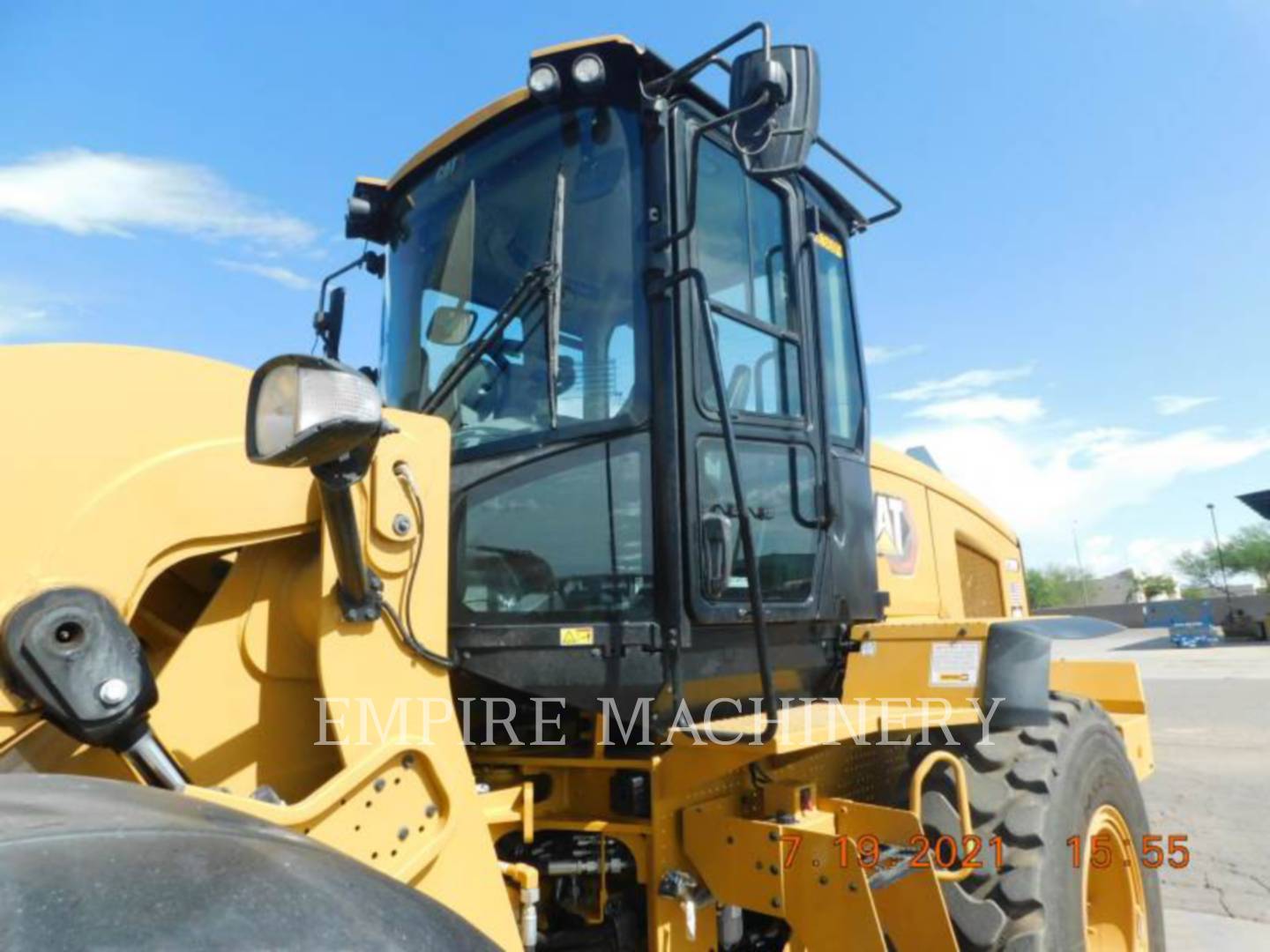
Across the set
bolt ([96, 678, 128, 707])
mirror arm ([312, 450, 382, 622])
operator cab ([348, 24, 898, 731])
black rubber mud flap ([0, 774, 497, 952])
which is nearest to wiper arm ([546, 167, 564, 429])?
operator cab ([348, 24, 898, 731])

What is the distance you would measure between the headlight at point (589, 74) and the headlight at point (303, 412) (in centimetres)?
135

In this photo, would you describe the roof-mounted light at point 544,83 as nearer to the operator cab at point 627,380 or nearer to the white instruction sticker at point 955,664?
the operator cab at point 627,380

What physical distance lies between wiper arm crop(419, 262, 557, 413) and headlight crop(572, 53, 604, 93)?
1.62ft

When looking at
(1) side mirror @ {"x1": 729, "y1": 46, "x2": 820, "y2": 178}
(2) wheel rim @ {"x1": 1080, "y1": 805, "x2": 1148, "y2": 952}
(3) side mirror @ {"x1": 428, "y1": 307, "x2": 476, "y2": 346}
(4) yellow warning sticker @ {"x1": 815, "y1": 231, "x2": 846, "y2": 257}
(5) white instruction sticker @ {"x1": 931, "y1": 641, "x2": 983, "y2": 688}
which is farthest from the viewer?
(2) wheel rim @ {"x1": 1080, "y1": 805, "x2": 1148, "y2": 952}

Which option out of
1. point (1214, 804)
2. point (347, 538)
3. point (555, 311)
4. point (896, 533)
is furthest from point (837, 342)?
point (1214, 804)

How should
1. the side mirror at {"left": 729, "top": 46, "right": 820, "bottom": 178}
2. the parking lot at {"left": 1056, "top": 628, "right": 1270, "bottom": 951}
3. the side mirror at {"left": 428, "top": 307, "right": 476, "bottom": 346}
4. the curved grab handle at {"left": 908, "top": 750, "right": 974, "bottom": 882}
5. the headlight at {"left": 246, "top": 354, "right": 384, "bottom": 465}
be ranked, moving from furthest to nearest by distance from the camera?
the parking lot at {"left": 1056, "top": 628, "right": 1270, "bottom": 951} → the side mirror at {"left": 428, "top": 307, "right": 476, "bottom": 346} → the curved grab handle at {"left": 908, "top": 750, "right": 974, "bottom": 882} → the side mirror at {"left": 729, "top": 46, "right": 820, "bottom": 178} → the headlight at {"left": 246, "top": 354, "right": 384, "bottom": 465}

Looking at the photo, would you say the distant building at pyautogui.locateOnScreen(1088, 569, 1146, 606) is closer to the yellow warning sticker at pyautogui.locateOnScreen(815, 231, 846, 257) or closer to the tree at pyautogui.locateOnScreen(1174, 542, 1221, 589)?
the tree at pyautogui.locateOnScreen(1174, 542, 1221, 589)

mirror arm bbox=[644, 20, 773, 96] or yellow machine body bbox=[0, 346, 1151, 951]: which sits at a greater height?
mirror arm bbox=[644, 20, 773, 96]

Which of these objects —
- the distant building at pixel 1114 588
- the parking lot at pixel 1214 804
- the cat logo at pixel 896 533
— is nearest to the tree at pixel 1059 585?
the distant building at pixel 1114 588

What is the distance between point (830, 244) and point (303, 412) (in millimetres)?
2373

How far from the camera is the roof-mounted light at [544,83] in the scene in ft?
8.42

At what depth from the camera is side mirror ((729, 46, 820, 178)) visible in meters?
2.23

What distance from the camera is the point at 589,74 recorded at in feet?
8.34
